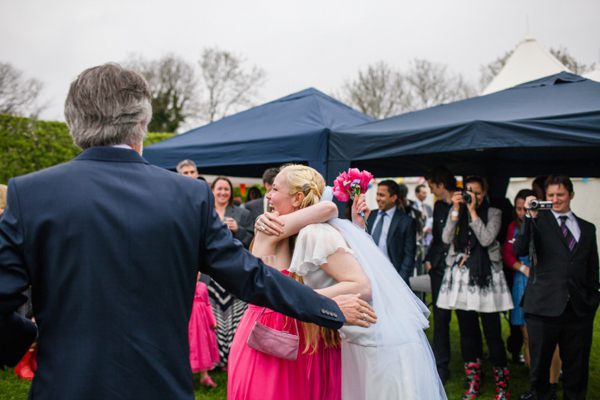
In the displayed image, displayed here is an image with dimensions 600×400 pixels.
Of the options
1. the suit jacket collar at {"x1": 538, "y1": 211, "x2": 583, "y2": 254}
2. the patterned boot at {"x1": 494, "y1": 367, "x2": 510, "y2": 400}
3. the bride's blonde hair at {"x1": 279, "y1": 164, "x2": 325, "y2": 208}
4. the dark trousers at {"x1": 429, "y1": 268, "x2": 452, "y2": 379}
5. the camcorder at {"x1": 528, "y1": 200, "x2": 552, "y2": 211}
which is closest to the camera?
the bride's blonde hair at {"x1": 279, "y1": 164, "x2": 325, "y2": 208}

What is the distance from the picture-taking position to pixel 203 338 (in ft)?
15.6

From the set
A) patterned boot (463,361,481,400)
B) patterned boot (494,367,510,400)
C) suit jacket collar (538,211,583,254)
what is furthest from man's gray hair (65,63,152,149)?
patterned boot (463,361,481,400)

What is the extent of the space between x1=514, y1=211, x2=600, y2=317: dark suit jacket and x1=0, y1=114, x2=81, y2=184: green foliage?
9.40 m

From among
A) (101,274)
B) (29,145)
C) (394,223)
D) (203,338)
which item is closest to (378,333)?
(101,274)

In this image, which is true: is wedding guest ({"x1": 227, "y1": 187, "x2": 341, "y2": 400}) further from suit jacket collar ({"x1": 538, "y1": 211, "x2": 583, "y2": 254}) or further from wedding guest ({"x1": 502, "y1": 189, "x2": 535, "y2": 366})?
wedding guest ({"x1": 502, "y1": 189, "x2": 535, "y2": 366})

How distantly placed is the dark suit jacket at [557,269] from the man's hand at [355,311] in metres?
2.64

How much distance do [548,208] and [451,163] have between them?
9.91ft

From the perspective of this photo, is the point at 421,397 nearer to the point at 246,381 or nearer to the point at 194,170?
the point at 246,381

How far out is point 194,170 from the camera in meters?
5.28

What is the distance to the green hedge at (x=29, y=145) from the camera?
9.42m

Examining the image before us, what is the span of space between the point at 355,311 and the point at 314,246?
0.60m

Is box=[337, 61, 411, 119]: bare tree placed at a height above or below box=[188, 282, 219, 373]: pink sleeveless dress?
above

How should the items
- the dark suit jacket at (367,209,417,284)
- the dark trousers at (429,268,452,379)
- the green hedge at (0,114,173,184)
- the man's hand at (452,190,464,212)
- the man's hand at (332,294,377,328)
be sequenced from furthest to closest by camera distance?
the green hedge at (0,114,173,184), the dark suit jacket at (367,209,417,284), the dark trousers at (429,268,452,379), the man's hand at (452,190,464,212), the man's hand at (332,294,377,328)

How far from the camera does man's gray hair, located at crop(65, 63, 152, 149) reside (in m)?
1.37
